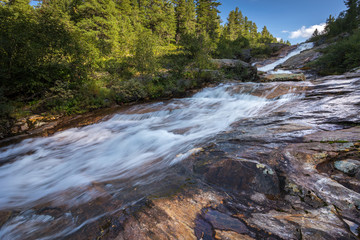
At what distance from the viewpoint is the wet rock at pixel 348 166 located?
193 centimetres

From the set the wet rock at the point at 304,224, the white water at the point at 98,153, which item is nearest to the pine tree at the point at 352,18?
the white water at the point at 98,153

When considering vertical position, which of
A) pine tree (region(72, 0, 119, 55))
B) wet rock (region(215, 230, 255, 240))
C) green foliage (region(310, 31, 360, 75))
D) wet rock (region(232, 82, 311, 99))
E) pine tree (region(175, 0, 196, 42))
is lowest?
wet rock (region(215, 230, 255, 240))

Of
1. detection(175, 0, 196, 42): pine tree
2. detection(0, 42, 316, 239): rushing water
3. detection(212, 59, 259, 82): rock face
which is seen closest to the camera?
detection(0, 42, 316, 239): rushing water

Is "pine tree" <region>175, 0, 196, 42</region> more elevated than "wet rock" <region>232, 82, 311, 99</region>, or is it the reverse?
"pine tree" <region>175, 0, 196, 42</region>

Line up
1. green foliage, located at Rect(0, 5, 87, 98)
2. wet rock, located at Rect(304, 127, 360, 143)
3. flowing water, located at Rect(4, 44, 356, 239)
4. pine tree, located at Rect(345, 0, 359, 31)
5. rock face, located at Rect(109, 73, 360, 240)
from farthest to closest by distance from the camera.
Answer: pine tree, located at Rect(345, 0, 359, 31) → green foliage, located at Rect(0, 5, 87, 98) → wet rock, located at Rect(304, 127, 360, 143) → flowing water, located at Rect(4, 44, 356, 239) → rock face, located at Rect(109, 73, 360, 240)

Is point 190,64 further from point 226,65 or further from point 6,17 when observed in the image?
point 6,17

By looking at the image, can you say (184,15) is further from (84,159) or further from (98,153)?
(84,159)

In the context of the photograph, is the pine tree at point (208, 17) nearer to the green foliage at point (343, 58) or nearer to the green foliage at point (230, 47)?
the green foliage at point (230, 47)

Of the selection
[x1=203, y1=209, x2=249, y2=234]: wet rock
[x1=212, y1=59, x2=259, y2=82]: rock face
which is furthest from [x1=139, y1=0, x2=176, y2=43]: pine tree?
[x1=203, y1=209, x2=249, y2=234]: wet rock

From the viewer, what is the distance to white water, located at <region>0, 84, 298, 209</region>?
3.38 metres

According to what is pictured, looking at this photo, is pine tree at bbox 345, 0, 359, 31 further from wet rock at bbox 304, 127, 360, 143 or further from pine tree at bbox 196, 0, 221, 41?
wet rock at bbox 304, 127, 360, 143

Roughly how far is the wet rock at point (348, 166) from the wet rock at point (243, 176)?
2.81 ft

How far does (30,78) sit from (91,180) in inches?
312

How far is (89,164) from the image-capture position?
4312mm
